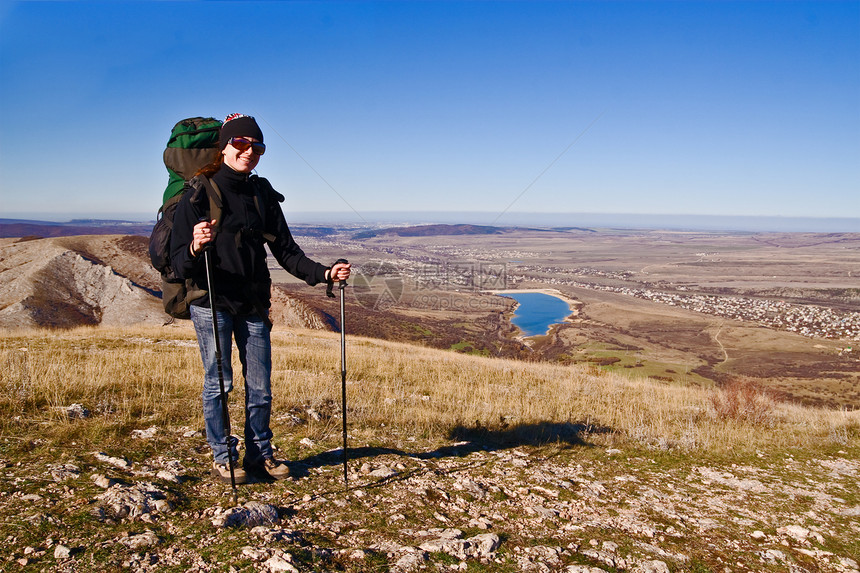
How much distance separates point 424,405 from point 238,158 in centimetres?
487

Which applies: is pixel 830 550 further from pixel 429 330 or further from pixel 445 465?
pixel 429 330

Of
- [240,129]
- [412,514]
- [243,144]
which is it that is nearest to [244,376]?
[412,514]

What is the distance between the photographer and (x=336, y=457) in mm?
4695

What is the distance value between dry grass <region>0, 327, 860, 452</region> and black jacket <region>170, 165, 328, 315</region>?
223 cm

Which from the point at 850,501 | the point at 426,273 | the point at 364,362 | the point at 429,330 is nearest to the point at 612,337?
the point at 429,330

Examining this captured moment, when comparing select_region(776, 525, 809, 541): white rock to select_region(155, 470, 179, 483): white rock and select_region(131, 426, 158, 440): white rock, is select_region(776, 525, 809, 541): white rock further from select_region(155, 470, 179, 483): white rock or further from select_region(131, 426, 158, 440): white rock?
select_region(131, 426, 158, 440): white rock

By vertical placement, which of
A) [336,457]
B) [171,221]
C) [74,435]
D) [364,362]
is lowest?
[364,362]

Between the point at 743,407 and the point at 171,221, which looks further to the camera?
the point at 743,407

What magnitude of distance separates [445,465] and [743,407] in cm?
615

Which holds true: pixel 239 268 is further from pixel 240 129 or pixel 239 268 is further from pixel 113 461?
pixel 113 461

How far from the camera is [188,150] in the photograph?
12.6 feet

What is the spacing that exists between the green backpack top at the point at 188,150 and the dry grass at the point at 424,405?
8.64 feet
